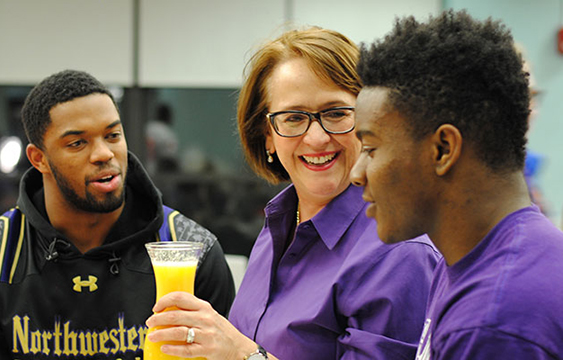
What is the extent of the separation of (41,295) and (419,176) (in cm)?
131

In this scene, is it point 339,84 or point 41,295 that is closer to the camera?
point 339,84

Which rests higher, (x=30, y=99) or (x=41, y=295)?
(x=30, y=99)

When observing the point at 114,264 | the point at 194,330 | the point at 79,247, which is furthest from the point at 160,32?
the point at 194,330

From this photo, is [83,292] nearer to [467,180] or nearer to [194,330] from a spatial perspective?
[194,330]

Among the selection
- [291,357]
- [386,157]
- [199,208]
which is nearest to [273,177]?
[291,357]

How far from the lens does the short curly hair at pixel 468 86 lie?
812 millimetres

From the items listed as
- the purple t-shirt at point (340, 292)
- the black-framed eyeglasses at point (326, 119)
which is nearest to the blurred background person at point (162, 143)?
the purple t-shirt at point (340, 292)

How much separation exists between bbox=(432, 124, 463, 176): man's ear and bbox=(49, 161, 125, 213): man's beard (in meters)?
1.21

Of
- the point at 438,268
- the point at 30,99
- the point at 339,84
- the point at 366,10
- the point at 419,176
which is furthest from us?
the point at 366,10

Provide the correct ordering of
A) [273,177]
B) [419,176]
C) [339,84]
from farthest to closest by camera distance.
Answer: [273,177] < [339,84] < [419,176]

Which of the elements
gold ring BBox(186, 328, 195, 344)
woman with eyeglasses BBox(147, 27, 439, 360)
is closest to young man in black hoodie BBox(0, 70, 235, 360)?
woman with eyeglasses BBox(147, 27, 439, 360)

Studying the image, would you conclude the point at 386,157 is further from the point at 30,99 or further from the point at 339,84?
the point at 30,99

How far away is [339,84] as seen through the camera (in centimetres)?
134

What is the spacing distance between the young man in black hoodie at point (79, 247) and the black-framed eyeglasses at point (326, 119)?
656 millimetres
